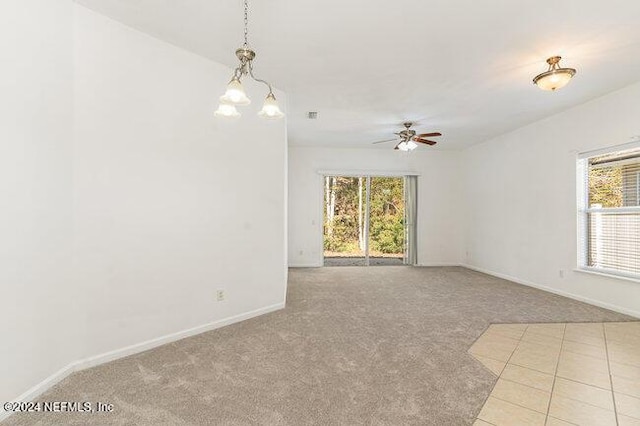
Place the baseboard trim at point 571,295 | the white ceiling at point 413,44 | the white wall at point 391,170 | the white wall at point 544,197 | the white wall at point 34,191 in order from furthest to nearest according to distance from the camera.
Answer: the white wall at point 391,170
the white wall at point 544,197
the baseboard trim at point 571,295
the white ceiling at point 413,44
the white wall at point 34,191

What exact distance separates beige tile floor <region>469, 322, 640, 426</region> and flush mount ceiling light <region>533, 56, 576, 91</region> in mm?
2616

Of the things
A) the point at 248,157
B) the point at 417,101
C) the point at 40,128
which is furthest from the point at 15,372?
the point at 417,101

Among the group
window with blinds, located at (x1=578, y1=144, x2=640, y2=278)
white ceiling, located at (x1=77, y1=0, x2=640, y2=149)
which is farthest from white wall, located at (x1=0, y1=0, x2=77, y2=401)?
window with blinds, located at (x1=578, y1=144, x2=640, y2=278)

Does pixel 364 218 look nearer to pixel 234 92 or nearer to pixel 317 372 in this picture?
pixel 317 372

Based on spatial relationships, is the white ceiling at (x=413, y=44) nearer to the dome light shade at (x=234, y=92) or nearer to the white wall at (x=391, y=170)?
the dome light shade at (x=234, y=92)

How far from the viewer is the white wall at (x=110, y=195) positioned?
75.7 inches

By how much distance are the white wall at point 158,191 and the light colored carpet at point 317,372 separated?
411mm

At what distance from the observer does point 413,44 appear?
2.83 meters

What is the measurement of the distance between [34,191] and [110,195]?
0.52 meters

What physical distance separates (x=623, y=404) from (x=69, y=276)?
4076 mm

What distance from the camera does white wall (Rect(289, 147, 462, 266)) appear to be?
7.13m

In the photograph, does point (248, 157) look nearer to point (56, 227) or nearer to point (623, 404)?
point (56, 227)

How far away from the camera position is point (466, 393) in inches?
82.2

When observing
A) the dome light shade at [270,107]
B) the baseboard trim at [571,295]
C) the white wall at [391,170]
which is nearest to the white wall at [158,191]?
the dome light shade at [270,107]
